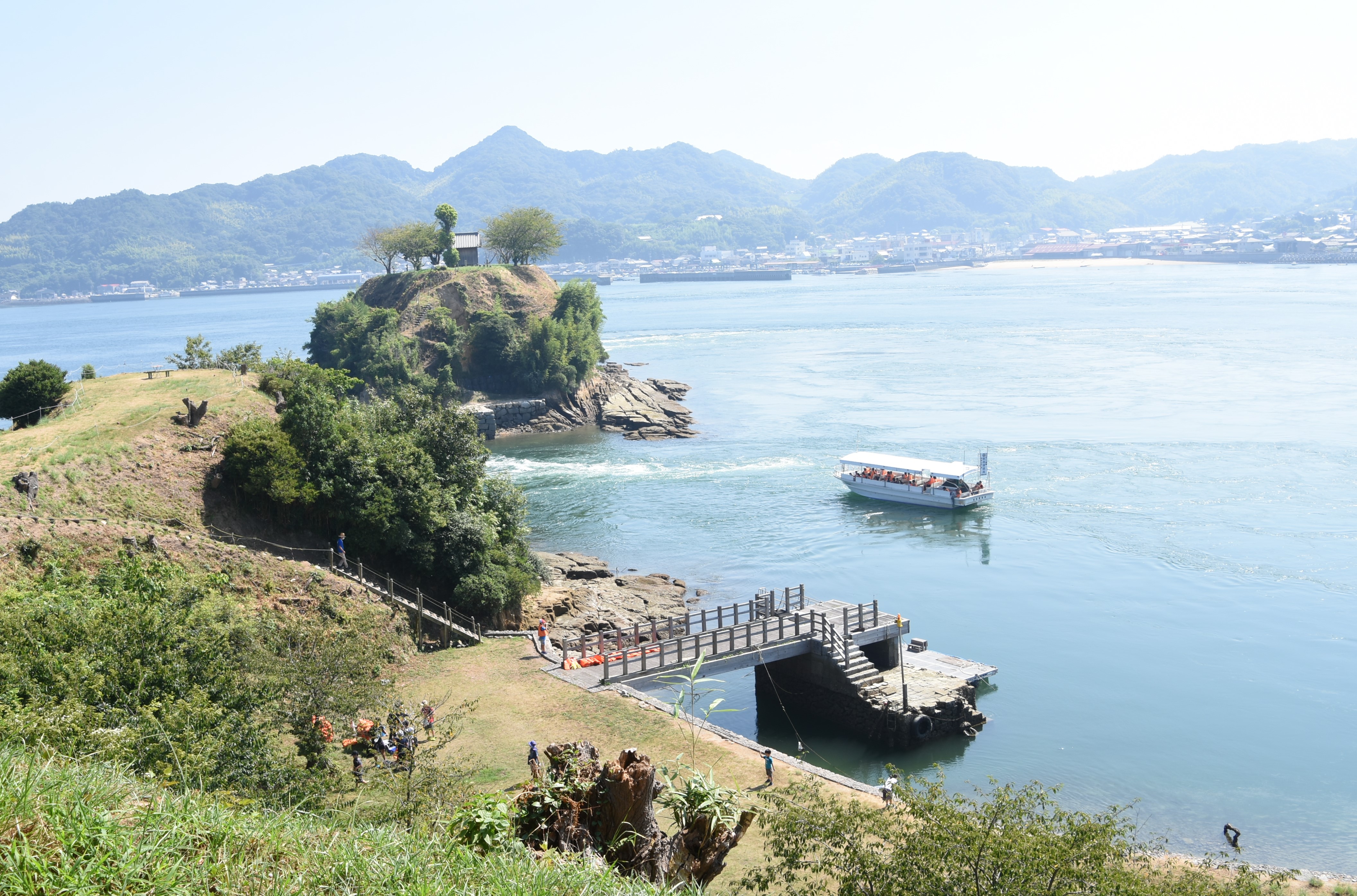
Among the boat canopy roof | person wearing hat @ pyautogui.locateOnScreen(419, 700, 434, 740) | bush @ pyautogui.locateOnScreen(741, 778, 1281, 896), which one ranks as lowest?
the boat canopy roof

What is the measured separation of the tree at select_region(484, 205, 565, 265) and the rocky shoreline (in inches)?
1076

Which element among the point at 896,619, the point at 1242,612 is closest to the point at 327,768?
the point at 896,619

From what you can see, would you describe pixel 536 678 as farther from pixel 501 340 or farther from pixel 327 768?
pixel 501 340

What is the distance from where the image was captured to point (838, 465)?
70750 millimetres

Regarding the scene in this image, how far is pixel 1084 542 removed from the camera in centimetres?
5384

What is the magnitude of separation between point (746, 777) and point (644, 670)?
6105 mm

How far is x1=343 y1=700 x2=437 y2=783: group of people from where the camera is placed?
821 inches

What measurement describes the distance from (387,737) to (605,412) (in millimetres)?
74324

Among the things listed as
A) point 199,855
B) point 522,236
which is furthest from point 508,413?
point 199,855

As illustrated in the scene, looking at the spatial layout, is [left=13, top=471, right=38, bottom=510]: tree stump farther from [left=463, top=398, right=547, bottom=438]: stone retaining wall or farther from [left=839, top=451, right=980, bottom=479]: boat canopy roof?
[left=463, top=398, right=547, bottom=438]: stone retaining wall

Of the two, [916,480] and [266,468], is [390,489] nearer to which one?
[266,468]

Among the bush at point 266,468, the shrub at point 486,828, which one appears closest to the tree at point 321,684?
the shrub at point 486,828

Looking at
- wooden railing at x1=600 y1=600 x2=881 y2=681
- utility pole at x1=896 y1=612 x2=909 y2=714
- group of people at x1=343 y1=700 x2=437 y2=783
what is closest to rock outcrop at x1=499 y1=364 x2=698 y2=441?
utility pole at x1=896 y1=612 x2=909 y2=714

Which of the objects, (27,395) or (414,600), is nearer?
(414,600)
